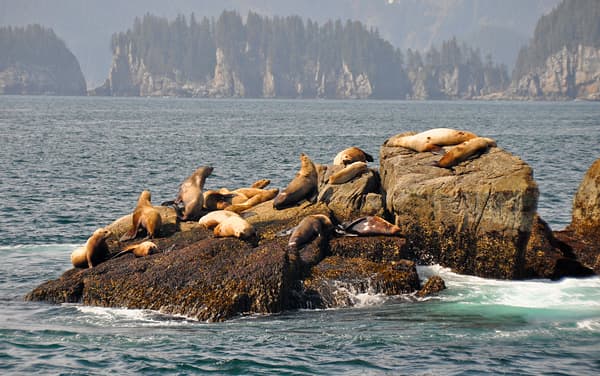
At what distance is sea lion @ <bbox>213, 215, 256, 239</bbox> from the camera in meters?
18.8

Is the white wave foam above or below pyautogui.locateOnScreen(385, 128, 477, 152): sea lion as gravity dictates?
below

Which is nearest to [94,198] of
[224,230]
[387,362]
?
[224,230]

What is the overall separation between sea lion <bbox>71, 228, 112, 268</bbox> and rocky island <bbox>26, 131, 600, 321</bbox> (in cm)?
25

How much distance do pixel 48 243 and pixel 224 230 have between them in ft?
24.8

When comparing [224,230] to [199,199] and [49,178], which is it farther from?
[49,178]

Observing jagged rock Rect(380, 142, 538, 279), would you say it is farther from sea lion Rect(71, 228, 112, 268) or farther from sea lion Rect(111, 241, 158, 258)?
sea lion Rect(71, 228, 112, 268)

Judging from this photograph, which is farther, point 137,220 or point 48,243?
point 48,243

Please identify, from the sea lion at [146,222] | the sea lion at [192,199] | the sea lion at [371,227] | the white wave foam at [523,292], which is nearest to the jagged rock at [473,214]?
the white wave foam at [523,292]

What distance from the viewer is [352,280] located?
17547 millimetres

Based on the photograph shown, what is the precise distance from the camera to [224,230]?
18969mm

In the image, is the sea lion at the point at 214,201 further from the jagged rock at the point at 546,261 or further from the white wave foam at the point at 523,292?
the jagged rock at the point at 546,261

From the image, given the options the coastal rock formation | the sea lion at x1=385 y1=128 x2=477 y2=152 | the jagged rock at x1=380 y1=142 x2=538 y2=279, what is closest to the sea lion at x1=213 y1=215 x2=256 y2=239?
the jagged rock at x1=380 y1=142 x2=538 y2=279

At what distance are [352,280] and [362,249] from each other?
1.18 meters

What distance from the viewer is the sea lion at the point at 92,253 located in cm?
1898
